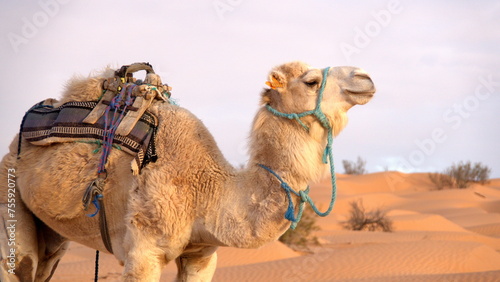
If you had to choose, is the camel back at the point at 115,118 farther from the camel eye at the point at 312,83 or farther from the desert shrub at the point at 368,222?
the desert shrub at the point at 368,222

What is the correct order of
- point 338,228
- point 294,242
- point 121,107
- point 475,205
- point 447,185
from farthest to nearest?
point 447,185, point 475,205, point 338,228, point 294,242, point 121,107

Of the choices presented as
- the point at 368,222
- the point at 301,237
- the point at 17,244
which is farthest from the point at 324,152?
the point at 368,222

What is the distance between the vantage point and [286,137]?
429 cm

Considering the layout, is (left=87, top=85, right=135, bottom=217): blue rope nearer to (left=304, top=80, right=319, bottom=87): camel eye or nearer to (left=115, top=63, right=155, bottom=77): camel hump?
(left=115, top=63, right=155, bottom=77): camel hump

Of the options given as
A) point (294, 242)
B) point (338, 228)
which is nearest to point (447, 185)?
point (338, 228)

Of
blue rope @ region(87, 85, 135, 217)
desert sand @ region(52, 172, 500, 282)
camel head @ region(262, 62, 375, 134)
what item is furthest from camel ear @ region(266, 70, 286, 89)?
desert sand @ region(52, 172, 500, 282)

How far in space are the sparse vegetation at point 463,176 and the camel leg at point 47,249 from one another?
38.6 m

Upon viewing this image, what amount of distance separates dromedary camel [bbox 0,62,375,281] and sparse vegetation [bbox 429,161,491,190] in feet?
128

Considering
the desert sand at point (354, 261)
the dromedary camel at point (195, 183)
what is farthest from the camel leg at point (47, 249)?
the desert sand at point (354, 261)

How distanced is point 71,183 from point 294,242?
12730 millimetres

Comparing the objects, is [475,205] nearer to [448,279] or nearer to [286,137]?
[448,279]

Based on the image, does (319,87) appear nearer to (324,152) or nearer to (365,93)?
(365,93)

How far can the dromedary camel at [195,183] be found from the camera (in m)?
4.24

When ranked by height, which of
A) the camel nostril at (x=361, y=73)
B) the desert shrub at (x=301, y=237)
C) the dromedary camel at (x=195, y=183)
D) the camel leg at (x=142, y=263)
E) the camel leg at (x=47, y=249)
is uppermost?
the camel nostril at (x=361, y=73)
